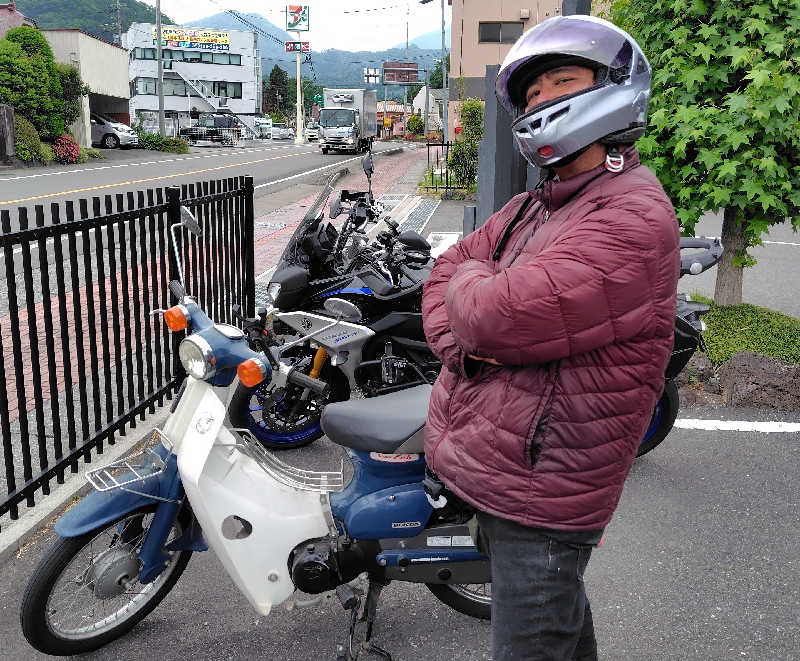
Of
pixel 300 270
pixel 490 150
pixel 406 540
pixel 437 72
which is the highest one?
pixel 437 72

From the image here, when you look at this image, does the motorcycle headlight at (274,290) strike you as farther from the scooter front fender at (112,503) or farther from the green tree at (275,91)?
the green tree at (275,91)

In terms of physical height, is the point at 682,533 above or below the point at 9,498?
below

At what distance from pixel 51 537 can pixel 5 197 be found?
16040mm

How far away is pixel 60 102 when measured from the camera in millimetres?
31297

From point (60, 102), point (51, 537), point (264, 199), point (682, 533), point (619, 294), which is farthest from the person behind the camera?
point (60, 102)

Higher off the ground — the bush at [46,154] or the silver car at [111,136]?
the silver car at [111,136]

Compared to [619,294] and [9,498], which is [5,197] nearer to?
[9,498]

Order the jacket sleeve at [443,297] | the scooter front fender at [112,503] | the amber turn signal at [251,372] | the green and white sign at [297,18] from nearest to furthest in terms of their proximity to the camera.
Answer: the jacket sleeve at [443,297] → the amber turn signal at [251,372] → the scooter front fender at [112,503] → the green and white sign at [297,18]

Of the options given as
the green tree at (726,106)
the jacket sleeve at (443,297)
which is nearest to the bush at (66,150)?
the green tree at (726,106)

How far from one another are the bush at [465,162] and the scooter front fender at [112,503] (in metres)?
17.2

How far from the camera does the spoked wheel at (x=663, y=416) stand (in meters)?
4.48

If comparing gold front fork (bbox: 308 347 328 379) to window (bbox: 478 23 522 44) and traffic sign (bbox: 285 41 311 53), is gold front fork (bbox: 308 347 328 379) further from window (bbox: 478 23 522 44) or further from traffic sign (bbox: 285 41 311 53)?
traffic sign (bbox: 285 41 311 53)

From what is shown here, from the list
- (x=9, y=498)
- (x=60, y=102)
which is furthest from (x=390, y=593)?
(x=60, y=102)

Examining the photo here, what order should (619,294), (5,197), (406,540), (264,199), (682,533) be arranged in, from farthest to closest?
(264,199), (5,197), (682,533), (406,540), (619,294)
